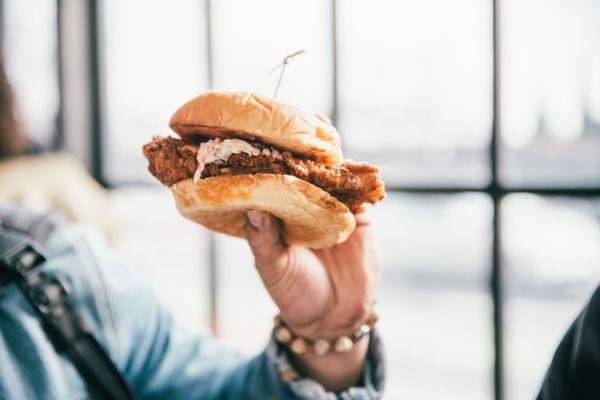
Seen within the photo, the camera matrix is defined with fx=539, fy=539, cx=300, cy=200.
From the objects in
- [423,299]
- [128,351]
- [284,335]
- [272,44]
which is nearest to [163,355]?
[128,351]

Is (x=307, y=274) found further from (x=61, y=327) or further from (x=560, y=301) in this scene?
(x=560, y=301)

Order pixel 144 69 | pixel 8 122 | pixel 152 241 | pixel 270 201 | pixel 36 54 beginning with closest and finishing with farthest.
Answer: pixel 270 201 < pixel 8 122 < pixel 144 69 < pixel 36 54 < pixel 152 241

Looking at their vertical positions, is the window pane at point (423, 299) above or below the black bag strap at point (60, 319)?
below

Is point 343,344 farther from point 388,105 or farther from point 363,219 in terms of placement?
point 388,105

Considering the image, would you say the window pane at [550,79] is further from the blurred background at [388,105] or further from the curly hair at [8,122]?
A: the curly hair at [8,122]

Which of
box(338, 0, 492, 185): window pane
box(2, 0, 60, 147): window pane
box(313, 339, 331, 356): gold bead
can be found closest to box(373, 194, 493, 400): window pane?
box(338, 0, 492, 185): window pane

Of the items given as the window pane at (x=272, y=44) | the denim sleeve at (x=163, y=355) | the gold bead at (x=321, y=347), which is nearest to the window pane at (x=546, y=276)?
the window pane at (x=272, y=44)
